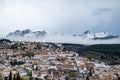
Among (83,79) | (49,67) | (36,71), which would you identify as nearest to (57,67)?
(49,67)

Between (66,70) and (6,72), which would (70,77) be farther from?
(6,72)

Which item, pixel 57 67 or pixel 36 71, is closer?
pixel 36 71

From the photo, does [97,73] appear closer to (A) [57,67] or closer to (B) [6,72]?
(A) [57,67]

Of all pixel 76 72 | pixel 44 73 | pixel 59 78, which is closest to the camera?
pixel 59 78

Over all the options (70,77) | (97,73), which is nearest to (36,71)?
(70,77)

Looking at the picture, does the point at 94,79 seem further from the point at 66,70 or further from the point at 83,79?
the point at 66,70

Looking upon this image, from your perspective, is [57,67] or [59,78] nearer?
[59,78]

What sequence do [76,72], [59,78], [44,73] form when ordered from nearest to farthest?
[59,78] → [44,73] → [76,72]
